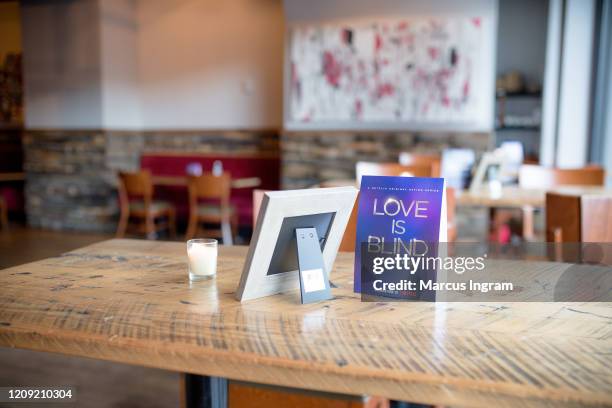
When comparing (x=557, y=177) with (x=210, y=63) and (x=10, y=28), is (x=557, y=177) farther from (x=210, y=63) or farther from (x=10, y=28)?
(x=10, y=28)

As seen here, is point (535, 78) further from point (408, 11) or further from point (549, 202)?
point (549, 202)

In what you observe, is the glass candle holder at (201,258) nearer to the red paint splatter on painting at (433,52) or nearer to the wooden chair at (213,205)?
the wooden chair at (213,205)

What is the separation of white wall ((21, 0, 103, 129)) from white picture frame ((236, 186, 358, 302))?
6.66 meters

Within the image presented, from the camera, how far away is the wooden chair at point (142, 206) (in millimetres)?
6297

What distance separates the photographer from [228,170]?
7.55 meters

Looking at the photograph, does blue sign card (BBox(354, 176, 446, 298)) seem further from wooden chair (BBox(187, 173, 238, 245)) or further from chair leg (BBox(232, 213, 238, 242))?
chair leg (BBox(232, 213, 238, 242))

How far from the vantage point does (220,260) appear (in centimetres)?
176

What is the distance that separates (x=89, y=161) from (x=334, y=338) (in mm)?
7119

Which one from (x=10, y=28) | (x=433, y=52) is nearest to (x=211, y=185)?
(x=433, y=52)

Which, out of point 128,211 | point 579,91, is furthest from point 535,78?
point 128,211

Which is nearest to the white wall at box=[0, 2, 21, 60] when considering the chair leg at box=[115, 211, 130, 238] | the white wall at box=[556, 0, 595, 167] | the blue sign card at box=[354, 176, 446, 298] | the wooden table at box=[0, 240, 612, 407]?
the chair leg at box=[115, 211, 130, 238]

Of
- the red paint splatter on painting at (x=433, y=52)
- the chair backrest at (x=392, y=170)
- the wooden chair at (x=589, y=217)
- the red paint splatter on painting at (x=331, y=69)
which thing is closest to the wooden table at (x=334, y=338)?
the wooden chair at (x=589, y=217)

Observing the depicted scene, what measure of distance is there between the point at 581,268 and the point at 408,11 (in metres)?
5.00

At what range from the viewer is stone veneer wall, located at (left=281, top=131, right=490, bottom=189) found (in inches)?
239
